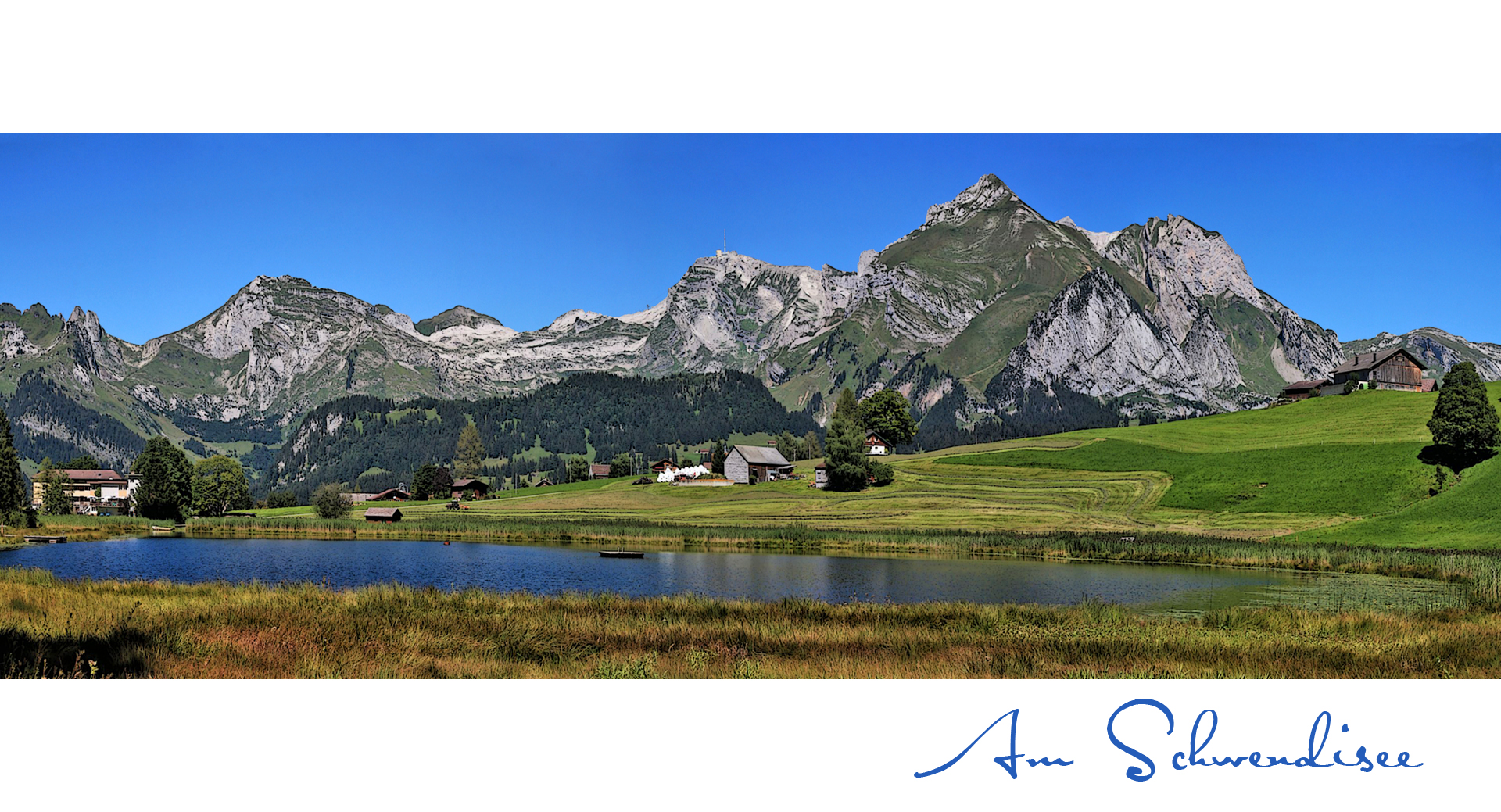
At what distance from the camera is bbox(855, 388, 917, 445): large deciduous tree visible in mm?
155375

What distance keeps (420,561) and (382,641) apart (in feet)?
163

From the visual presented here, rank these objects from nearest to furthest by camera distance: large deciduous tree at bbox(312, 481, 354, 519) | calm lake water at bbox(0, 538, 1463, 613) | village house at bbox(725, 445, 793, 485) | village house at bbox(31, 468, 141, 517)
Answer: calm lake water at bbox(0, 538, 1463, 613)
large deciduous tree at bbox(312, 481, 354, 519)
village house at bbox(725, 445, 793, 485)
village house at bbox(31, 468, 141, 517)

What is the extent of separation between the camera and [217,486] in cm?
13250

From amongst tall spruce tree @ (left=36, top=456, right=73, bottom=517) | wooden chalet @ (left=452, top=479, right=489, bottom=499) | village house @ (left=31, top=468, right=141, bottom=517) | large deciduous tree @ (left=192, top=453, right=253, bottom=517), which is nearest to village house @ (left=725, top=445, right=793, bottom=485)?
wooden chalet @ (left=452, top=479, right=489, bottom=499)

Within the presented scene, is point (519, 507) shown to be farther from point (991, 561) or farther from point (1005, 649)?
point (1005, 649)

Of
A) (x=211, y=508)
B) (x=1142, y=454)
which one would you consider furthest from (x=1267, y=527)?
(x=211, y=508)

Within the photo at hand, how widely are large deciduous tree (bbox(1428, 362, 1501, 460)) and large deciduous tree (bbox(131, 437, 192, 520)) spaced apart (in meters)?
148

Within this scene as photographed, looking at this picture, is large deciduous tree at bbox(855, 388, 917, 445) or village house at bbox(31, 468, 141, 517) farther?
village house at bbox(31, 468, 141, 517)

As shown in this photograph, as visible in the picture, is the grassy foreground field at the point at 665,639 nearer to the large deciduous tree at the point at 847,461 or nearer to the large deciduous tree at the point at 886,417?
the large deciduous tree at the point at 847,461

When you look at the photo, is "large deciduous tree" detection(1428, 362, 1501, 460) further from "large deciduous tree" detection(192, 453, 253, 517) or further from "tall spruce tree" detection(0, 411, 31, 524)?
"large deciduous tree" detection(192, 453, 253, 517)

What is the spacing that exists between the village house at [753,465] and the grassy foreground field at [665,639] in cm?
12757

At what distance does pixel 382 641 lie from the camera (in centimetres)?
2038

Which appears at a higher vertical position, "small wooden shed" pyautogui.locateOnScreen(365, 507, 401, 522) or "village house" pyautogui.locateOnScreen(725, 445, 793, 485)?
"village house" pyautogui.locateOnScreen(725, 445, 793, 485)

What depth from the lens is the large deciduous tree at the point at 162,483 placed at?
11800 centimetres
